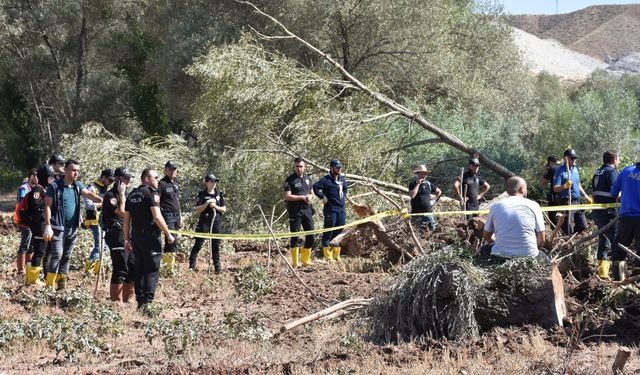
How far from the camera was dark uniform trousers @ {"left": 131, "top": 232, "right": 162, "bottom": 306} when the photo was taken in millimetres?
10023

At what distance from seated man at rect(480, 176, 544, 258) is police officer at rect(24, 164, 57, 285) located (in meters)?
5.69

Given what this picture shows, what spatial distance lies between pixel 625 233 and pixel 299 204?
17.2 ft

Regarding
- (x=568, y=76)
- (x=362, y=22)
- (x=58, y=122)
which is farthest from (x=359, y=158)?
(x=568, y=76)

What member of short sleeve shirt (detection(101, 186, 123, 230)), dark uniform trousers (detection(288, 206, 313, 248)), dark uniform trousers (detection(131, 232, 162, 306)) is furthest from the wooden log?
dark uniform trousers (detection(288, 206, 313, 248))

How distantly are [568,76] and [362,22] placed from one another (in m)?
45.9

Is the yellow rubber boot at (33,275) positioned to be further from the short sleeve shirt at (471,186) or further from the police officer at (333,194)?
the short sleeve shirt at (471,186)

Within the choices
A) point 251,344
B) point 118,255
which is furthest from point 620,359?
point 118,255

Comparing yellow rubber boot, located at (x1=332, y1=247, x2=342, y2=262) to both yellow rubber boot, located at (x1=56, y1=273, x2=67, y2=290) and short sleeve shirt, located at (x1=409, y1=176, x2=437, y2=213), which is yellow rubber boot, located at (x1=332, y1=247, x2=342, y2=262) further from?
yellow rubber boot, located at (x1=56, y1=273, x2=67, y2=290)

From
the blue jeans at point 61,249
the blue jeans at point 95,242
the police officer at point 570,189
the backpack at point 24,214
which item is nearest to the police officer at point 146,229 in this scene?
the blue jeans at point 61,249

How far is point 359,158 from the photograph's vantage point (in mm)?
17094

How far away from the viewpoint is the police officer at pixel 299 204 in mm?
13656

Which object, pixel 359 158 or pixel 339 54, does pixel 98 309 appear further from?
pixel 339 54

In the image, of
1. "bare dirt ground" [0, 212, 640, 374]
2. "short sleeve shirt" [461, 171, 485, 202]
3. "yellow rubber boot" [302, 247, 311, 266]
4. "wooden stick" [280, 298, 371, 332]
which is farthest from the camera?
"short sleeve shirt" [461, 171, 485, 202]

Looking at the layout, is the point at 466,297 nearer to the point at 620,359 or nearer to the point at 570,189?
the point at 620,359
